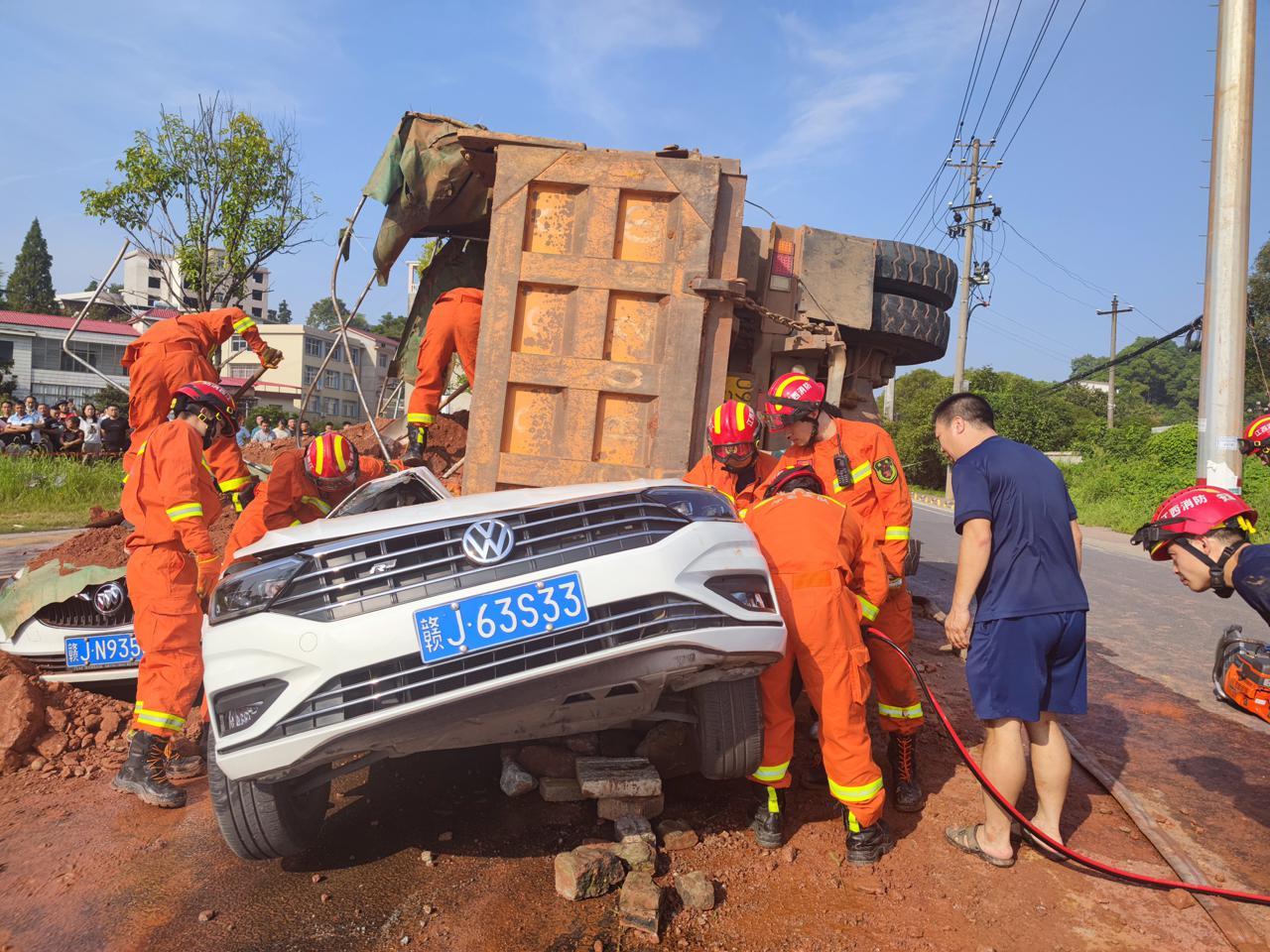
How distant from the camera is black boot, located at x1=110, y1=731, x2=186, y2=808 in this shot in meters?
3.49

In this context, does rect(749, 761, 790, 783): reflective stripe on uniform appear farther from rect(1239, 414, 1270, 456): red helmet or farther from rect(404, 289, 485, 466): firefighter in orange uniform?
rect(1239, 414, 1270, 456): red helmet

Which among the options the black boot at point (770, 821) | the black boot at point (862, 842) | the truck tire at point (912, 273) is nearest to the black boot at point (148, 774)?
the black boot at point (770, 821)

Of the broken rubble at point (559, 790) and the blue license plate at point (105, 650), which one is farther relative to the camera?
the blue license plate at point (105, 650)

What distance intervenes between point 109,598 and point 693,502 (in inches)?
120

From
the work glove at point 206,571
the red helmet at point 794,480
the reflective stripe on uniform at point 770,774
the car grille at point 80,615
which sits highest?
the red helmet at point 794,480

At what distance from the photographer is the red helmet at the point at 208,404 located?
13.0 ft

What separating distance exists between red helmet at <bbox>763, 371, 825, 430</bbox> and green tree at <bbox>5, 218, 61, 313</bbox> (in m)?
69.9

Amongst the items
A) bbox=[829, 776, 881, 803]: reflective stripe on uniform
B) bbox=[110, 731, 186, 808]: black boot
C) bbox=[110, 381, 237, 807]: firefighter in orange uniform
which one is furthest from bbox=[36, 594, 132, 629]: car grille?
bbox=[829, 776, 881, 803]: reflective stripe on uniform

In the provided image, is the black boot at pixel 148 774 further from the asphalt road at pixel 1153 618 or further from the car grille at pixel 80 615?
the asphalt road at pixel 1153 618

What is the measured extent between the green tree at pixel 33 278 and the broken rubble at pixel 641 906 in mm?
70796

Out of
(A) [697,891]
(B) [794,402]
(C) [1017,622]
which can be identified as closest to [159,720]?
(A) [697,891]

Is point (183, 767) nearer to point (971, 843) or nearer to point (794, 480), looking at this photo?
point (794, 480)

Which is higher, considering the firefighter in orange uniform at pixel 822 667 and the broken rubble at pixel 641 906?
the firefighter in orange uniform at pixel 822 667

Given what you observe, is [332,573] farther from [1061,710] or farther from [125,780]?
[1061,710]
